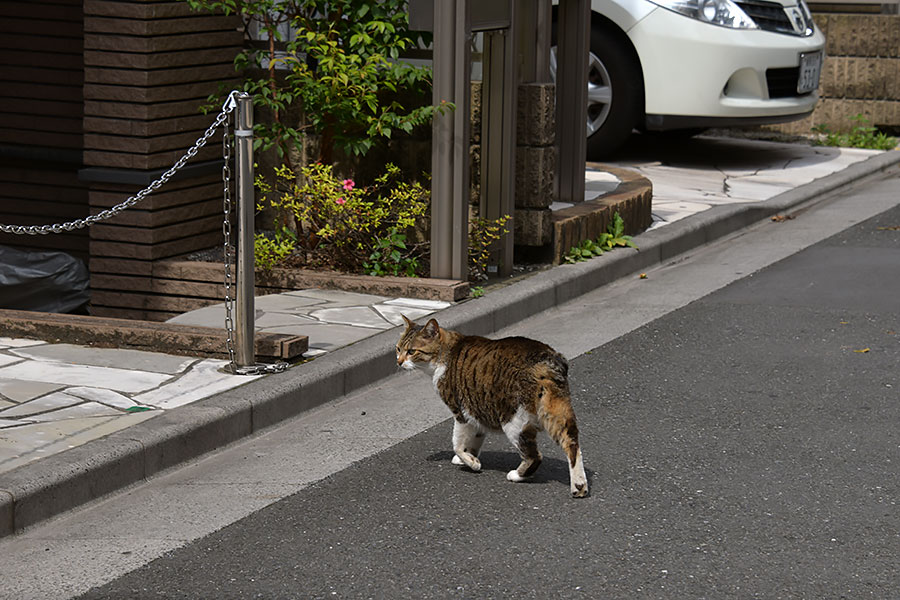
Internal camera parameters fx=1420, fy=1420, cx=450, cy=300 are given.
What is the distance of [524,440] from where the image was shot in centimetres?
491

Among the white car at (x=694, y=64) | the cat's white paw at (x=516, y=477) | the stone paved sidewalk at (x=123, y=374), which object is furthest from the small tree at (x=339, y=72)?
the white car at (x=694, y=64)

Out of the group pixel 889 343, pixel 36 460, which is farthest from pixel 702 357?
pixel 36 460

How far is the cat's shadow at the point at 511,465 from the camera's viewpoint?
511 cm

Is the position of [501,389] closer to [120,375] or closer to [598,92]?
[120,375]

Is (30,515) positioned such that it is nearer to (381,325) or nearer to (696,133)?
(381,325)

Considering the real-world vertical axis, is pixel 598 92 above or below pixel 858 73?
below

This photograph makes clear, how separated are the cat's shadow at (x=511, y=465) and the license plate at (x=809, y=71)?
7.58 m

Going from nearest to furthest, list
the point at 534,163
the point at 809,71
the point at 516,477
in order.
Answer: the point at 516,477 < the point at 534,163 < the point at 809,71

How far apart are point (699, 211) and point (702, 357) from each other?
142 inches

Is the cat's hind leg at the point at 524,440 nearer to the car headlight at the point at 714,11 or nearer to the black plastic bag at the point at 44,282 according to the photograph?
the black plastic bag at the point at 44,282

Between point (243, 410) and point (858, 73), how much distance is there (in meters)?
10.5

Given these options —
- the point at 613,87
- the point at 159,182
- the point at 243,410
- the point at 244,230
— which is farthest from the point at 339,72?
the point at 613,87

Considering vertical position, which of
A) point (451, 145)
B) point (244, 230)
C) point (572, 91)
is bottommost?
point (244, 230)

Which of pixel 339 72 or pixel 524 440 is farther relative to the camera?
pixel 339 72
